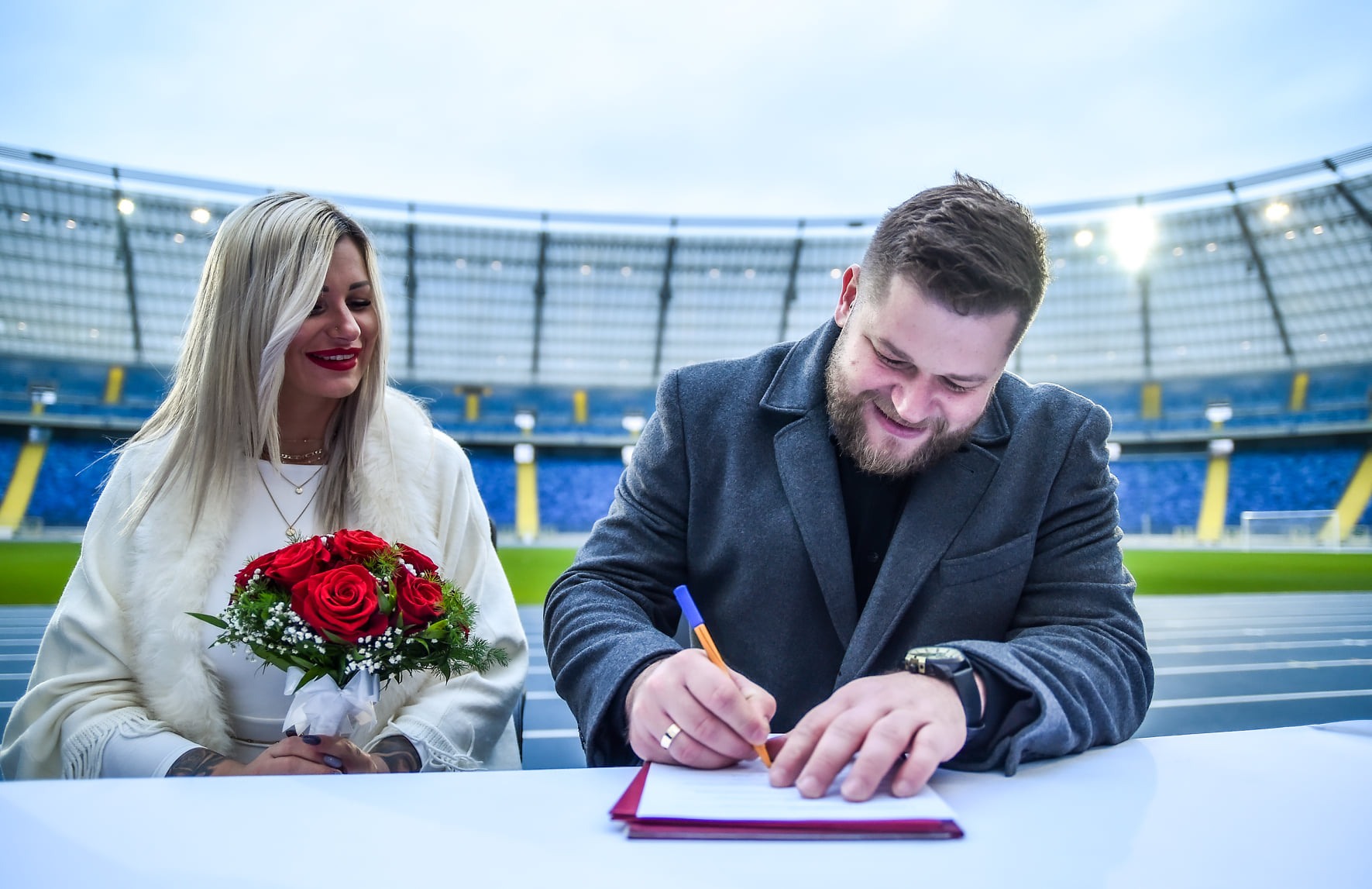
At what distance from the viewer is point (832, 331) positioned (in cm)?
211

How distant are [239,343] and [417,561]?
1081 mm

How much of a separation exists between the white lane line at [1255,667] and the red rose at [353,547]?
5918mm

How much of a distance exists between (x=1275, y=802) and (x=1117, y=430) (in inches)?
1317

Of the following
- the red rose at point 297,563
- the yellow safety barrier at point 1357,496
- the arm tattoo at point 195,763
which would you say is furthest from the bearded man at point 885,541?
the yellow safety barrier at point 1357,496

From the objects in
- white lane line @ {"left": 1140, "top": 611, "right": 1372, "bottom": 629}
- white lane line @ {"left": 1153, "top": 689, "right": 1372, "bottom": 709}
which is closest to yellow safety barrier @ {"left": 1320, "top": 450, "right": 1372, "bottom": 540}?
white lane line @ {"left": 1140, "top": 611, "right": 1372, "bottom": 629}

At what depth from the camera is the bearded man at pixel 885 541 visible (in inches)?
50.3

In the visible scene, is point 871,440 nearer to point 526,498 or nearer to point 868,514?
point 868,514

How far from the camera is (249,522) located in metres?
2.37

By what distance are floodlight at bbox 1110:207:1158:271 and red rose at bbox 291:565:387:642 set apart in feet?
92.6

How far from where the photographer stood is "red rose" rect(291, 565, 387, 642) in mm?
1414

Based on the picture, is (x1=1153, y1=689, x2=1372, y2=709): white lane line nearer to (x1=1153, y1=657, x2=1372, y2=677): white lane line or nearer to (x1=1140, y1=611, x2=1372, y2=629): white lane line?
(x1=1153, y1=657, x2=1372, y2=677): white lane line

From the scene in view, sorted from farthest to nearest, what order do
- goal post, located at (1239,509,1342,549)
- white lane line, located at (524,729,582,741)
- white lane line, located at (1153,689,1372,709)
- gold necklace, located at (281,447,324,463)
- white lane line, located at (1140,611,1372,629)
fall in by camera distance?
1. goal post, located at (1239,509,1342,549)
2. white lane line, located at (1140,611,1372,629)
3. white lane line, located at (1153,689,1372,709)
4. white lane line, located at (524,729,582,741)
5. gold necklace, located at (281,447,324,463)

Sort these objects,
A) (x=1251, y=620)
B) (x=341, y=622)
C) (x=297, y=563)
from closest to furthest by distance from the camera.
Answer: (x=341, y=622) < (x=297, y=563) < (x=1251, y=620)

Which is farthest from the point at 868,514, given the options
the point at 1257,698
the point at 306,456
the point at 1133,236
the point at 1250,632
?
the point at 1133,236
